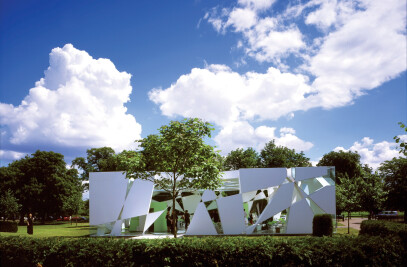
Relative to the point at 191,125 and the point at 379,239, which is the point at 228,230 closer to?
the point at 191,125

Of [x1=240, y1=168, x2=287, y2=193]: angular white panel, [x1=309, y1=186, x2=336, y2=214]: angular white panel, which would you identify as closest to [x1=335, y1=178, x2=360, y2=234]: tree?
[x1=309, y1=186, x2=336, y2=214]: angular white panel

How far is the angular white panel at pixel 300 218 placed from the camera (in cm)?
1867

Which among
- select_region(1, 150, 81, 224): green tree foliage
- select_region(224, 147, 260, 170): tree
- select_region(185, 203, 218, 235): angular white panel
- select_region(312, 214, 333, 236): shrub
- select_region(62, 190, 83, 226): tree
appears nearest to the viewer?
select_region(312, 214, 333, 236): shrub

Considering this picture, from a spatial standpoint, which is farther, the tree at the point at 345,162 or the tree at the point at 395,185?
the tree at the point at 345,162

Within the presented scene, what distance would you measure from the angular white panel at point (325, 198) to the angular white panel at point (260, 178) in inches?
96.0

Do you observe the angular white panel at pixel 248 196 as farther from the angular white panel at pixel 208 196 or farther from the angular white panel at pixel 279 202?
the angular white panel at pixel 208 196

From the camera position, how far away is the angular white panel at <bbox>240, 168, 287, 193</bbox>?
63.5ft

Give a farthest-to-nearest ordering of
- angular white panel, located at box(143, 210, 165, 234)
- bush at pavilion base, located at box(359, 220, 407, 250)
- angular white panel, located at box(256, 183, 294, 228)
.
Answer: angular white panel, located at box(143, 210, 165, 234)
angular white panel, located at box(256, 183, 294, 228)
bush at pavilion base, located at box(359, 220, 407, 250)

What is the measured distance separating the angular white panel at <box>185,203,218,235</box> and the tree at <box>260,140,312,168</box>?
1201 inches

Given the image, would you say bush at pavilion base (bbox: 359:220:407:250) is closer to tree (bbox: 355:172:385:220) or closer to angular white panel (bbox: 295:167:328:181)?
angular white panel (bbox: 295:167:328:181)

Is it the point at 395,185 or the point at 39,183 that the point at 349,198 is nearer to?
the point at 395,185

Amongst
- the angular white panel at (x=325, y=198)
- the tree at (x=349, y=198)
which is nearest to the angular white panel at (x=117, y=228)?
the angular white panel at (x=325, y=198)

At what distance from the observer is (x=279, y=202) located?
18.9 meters

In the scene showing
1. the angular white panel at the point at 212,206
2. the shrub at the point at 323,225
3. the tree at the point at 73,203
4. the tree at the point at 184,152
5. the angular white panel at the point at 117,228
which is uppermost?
the tree at the point at 184,152
